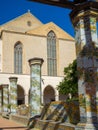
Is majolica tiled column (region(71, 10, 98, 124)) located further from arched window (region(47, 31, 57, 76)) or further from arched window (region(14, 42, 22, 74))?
arched window (region(47, 31, 57, 76))

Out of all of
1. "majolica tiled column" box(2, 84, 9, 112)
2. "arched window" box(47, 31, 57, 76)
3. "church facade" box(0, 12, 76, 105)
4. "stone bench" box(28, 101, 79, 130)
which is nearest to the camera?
"stone bench" box(28, 101, 79, 130)

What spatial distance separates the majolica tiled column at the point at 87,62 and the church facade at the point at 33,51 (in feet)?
105

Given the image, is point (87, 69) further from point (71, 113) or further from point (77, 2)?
point (71, 113)

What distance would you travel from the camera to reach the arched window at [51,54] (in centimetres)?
4634

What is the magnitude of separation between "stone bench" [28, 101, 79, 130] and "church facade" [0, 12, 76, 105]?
86.9 ft

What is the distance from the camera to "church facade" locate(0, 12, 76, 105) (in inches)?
1671

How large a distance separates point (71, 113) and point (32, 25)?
4192 cm

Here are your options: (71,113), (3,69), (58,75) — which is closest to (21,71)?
(3,69)

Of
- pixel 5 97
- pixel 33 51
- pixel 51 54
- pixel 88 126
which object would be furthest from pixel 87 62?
pixel 51 54

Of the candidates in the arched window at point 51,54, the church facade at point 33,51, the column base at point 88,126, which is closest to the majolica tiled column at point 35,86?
the column base at point 88,126

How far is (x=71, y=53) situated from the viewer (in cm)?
4962

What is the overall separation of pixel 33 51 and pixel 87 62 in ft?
127

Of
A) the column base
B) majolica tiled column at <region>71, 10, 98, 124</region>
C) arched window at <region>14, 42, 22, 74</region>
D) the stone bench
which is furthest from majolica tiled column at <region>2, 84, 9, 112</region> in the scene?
the column base

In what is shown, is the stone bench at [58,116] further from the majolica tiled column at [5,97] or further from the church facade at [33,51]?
the church facade at [33,51]
